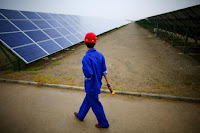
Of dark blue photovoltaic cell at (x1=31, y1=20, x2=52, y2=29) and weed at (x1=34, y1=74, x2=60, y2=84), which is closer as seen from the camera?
weed at (x1=34, y1=74, x2=60, y2=84)

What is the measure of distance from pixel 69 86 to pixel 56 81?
2.66ft

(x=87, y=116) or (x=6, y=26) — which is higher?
(x=6, y=26)

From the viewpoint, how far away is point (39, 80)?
5328mm

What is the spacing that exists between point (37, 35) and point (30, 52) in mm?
2162

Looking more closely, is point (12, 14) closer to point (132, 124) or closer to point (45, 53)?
point (45, 53)

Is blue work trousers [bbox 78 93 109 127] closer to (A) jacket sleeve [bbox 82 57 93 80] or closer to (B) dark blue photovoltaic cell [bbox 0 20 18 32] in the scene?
(A) jacket sleeve [bbox 82 57 93 80]

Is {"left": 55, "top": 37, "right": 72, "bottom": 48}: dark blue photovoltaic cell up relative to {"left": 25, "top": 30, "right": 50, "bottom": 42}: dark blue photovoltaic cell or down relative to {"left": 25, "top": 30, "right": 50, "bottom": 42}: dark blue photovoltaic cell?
down

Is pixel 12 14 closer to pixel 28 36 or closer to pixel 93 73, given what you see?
pixel 28 36

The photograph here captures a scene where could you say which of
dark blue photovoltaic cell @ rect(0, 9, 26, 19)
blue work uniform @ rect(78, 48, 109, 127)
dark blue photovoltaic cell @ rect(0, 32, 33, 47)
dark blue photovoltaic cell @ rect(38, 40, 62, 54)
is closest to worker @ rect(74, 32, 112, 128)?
blue work uniform @ rect(78, 48, 109, 127)

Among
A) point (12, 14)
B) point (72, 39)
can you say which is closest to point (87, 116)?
point (72, 39)

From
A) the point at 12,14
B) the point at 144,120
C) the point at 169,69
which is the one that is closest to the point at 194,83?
the point at 169,69

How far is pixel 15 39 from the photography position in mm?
6742

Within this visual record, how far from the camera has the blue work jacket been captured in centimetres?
238

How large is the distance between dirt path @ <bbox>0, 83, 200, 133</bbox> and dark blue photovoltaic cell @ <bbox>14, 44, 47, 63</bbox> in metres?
2.24
